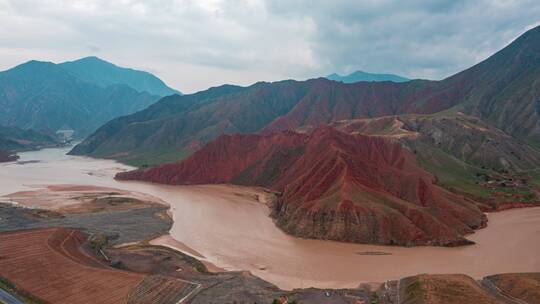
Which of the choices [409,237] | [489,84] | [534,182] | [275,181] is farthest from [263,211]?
[489,84]

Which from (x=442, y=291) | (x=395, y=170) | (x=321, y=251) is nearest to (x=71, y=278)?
(x=321, y=251)

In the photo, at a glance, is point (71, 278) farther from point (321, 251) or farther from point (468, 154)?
point (468, 154)

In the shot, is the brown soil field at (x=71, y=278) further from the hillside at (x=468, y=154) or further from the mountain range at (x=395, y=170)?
the hillside at (x=468, y=154)

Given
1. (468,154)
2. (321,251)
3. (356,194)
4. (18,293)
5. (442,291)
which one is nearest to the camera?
(442,291)

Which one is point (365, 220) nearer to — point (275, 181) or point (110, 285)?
point (110, 285)

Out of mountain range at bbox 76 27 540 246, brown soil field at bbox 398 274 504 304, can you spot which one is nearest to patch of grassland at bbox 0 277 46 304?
brown soil field at bbox 398 274 504 304

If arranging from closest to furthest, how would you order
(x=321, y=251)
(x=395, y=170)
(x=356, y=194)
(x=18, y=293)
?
(x=18, y=293) < (x=321, y=251) < (x=356, y=194) < (x=395, y=170)
